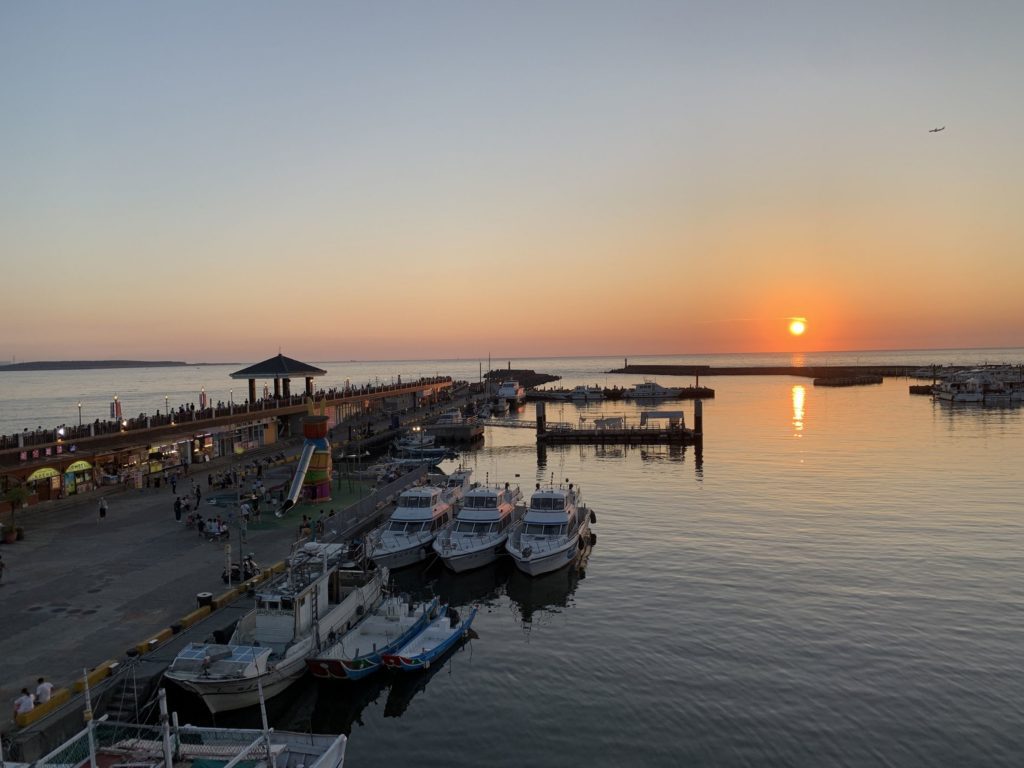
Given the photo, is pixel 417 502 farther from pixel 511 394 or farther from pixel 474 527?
pixel 511 394

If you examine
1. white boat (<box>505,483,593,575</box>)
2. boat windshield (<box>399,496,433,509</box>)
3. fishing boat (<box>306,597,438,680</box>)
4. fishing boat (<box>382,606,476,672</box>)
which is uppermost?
boat windshield (<box>399,496,433,509</box>)

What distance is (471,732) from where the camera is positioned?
21.3 meters

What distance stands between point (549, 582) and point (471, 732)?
1437 centimetres

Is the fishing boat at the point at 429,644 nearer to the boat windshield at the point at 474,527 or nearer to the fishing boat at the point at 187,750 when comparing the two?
the fishing boat at the point at 187,750

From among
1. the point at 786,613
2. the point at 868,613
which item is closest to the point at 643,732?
the point at 786,613

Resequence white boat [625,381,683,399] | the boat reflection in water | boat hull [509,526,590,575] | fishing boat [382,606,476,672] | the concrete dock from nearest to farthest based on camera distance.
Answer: the concrete dock
fishing boat [382,606,476,672]
the boat reflection in water
boat hull [509,526,590,575]
white boat [625,381,683,399]

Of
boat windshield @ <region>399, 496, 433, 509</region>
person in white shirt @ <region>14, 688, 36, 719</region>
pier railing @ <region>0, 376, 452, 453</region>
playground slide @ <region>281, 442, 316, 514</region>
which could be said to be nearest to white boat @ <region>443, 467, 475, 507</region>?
boat windshield @ <region>399, 496, 433, 509</region>

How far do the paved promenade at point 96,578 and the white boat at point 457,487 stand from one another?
6985 mm

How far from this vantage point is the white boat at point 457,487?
152 ft

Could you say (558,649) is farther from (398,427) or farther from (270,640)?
(398,427)

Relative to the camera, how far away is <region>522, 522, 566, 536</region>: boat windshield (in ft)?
123

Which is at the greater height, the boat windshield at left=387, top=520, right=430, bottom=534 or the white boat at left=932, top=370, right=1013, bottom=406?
the white boat at left=932, top=370, right=1013, bottom=406

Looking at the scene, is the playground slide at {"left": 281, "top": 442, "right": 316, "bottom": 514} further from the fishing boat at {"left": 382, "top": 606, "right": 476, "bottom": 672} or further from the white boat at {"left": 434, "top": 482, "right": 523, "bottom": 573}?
the fishing boat at {"left": 382, "top": 606, "right": 476, "bottom": 672}

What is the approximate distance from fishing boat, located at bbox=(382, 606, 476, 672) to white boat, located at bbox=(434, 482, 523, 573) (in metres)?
6.64
